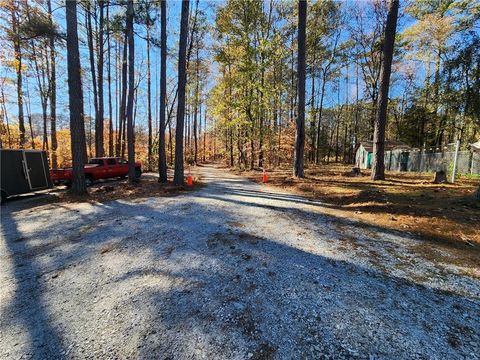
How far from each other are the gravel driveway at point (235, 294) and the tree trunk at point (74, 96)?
444 centimetres

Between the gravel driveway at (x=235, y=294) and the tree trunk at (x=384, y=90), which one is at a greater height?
the tree trunk at (x=384, y=90)

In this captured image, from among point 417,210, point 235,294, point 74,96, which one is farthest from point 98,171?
point 417,210

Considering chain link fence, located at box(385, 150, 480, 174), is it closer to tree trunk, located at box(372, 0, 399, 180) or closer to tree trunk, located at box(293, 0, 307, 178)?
tree trunk, located at box(372, 0, 399, 180)

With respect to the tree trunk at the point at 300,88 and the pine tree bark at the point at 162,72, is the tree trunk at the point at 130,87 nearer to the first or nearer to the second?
the pine tree bark at the point at 162,72

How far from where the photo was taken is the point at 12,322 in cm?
267

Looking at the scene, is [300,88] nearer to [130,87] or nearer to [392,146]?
[130,87]

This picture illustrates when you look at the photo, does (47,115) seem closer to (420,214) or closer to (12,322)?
(12,322)

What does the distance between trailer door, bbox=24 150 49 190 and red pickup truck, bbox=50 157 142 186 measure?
41.3 inches

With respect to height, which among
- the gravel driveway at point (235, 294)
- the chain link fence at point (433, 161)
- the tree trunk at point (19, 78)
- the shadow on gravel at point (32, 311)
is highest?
the tree trunk at point (19, 78)

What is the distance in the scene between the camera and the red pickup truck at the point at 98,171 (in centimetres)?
1249

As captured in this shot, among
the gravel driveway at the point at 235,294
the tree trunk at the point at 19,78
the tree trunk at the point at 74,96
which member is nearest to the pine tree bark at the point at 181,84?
the tree trunk at the point at 74,96

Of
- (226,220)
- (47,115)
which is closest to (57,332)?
(226,220)

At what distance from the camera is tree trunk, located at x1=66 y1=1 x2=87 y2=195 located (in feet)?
28.9

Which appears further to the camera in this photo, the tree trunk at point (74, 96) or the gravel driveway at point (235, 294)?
the tree trunk at point (74, 96)
